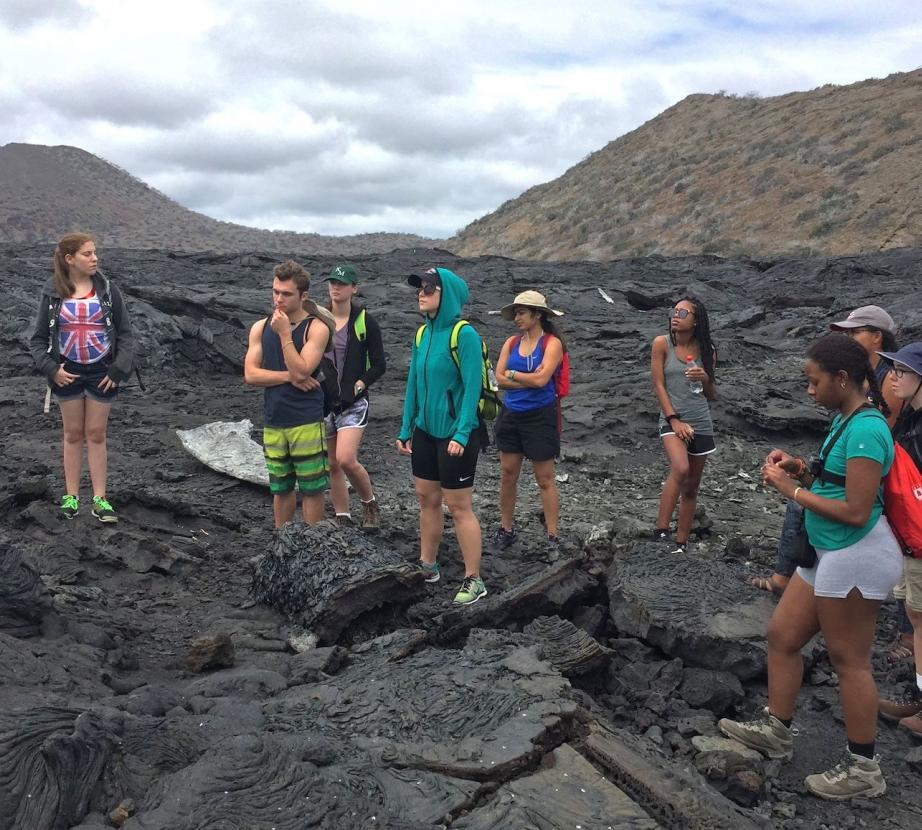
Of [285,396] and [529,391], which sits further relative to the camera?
[529,391]

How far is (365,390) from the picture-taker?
224 inches

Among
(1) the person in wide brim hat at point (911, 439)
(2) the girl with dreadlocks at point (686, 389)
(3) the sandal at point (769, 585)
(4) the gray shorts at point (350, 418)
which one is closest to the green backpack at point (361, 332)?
(4) the gray shorts at point (350, 418)

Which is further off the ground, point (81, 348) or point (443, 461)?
point (81, 348)

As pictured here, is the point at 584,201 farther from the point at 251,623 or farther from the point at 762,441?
the point at 251,623

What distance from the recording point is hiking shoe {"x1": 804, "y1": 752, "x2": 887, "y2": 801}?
320 centimetres

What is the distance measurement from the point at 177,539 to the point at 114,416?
4.73 metres

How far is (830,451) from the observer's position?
10.1 ft

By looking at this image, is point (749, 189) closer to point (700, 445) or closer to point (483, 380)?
point (700, 445)

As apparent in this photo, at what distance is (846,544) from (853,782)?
3.33ft

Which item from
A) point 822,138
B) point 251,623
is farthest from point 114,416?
point 822,138

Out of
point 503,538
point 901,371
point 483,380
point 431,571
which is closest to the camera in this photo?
point 901,371

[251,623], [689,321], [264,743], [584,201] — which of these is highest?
[584,201]

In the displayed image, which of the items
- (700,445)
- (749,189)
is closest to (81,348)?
(700,445)

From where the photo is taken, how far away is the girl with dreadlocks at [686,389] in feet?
18.0
